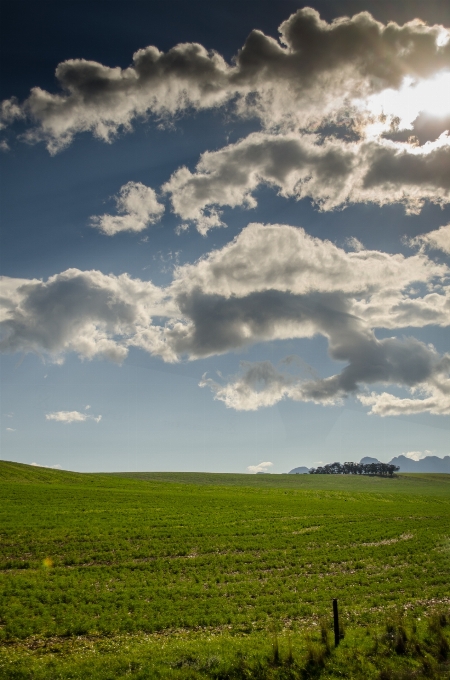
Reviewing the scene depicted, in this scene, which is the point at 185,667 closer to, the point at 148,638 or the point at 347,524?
the point at 148,638

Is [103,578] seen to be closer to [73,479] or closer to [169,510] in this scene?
[169,510]

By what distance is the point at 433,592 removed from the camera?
26.5 meters

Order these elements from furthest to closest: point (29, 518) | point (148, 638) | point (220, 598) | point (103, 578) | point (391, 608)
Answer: point (29, 518) → point (103, 578) → point (220, 598) → point (391, 608) → point (148, 638)

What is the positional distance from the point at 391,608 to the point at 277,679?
1169 cm

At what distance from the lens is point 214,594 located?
85.0 feet

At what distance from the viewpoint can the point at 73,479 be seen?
9369cm

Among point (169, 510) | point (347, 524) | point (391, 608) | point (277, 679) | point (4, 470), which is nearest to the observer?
point (277, 679)

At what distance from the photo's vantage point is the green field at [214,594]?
52.9 ft

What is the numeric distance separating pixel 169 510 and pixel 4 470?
51.0m

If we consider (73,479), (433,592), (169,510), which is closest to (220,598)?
(433,592)

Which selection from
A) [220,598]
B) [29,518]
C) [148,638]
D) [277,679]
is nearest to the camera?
[277,679]

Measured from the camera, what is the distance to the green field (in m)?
16.1

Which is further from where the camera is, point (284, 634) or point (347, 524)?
point (347, 524)

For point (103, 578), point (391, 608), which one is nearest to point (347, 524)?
point (391, 608)
